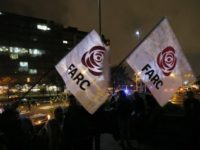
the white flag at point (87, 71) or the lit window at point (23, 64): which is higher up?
the lit window at point (23, 64)

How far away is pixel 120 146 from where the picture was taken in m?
12.1

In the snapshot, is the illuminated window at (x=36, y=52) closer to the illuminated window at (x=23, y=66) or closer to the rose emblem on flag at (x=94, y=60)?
the illuminated window at (x=23, y=66)

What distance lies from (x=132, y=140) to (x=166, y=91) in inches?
169

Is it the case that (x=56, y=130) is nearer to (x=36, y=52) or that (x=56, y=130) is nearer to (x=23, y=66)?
(x=23, y=66)

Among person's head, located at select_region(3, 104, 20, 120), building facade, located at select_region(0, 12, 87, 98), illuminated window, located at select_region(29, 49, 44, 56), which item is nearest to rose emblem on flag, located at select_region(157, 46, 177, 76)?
person's head, located at select_region(3, 104, 20, 120)

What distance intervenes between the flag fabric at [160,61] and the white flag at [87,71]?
2.54ft

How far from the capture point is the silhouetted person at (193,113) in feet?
32.3

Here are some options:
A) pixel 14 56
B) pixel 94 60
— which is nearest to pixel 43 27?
pixel 14 56

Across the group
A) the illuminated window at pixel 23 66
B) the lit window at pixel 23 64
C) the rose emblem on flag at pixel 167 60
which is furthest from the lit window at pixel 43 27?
the rose emblem on flag at pixel 167 60

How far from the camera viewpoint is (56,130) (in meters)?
8.57

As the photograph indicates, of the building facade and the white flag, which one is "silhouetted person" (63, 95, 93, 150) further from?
the building facade

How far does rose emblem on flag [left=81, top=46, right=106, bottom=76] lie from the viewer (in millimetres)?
8625

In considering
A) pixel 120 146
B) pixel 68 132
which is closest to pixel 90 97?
pixel 68 132

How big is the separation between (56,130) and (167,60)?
9.93ft
